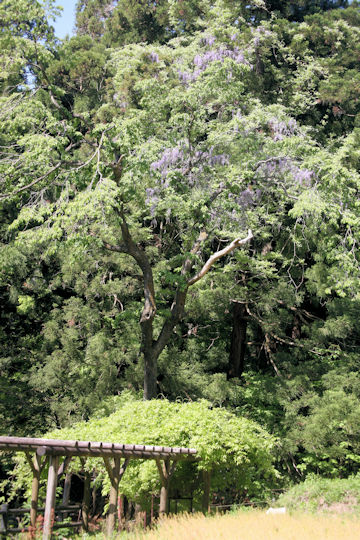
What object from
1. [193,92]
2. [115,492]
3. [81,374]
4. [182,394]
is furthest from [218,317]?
[115,492]

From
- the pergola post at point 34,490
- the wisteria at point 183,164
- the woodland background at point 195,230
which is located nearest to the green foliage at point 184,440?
the woodland background at point 195,230

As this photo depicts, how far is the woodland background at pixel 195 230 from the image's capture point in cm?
1027

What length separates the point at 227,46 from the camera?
14.8m

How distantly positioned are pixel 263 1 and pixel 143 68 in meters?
4.47

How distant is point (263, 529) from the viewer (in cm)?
574

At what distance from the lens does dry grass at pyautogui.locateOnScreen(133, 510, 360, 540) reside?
5363mm

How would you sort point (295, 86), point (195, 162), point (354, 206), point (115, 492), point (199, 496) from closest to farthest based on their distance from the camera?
point (115, 492), point (199, 496), point (354, 206), point (195, 162), point (295, 86)

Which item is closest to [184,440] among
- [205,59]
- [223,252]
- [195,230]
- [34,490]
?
[34,490]

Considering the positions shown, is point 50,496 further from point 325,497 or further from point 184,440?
point 325,497

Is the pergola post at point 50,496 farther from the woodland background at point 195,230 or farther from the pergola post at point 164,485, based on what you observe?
the woodland background at point 195,230

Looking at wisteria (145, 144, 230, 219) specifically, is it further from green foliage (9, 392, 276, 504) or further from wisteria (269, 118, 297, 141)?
green foliage (9, 392, 276, 504)

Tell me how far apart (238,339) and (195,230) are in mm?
3975

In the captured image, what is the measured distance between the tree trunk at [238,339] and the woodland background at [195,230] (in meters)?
0.05

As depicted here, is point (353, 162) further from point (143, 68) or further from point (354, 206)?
point (143, 68)
